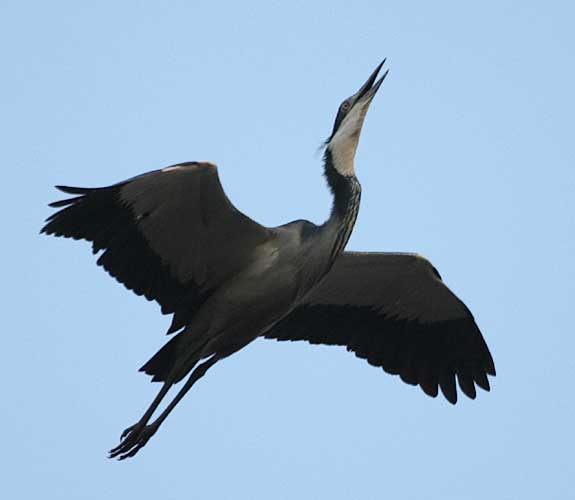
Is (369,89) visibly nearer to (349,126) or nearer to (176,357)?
(349,126)

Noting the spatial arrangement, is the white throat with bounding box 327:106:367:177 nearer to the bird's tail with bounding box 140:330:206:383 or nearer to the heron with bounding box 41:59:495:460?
the heron with bounding box 41:59:495:460

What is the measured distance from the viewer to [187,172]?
9.71m

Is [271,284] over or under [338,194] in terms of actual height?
under

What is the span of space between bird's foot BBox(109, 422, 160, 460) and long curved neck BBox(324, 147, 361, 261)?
6.79 feet

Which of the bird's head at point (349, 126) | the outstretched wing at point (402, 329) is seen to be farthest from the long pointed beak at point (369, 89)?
the outstretched wing at point (402, 329)

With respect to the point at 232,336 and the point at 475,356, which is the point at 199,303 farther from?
the point at 475,356

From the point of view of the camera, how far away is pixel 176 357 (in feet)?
34.8

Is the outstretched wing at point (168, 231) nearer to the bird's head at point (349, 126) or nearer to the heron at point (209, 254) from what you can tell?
the heron at point (209, 254)

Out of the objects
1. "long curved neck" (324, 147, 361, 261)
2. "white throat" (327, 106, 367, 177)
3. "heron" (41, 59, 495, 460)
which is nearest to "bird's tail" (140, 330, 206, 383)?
"heron" (41, 59, 495, 460)

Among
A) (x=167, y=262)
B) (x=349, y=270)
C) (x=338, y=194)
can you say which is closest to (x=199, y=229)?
(x=167, y=262)

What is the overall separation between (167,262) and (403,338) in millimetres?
2832

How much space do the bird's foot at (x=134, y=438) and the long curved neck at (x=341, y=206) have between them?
2070 millimetres

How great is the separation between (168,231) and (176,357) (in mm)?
1099

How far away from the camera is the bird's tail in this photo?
1053cm
